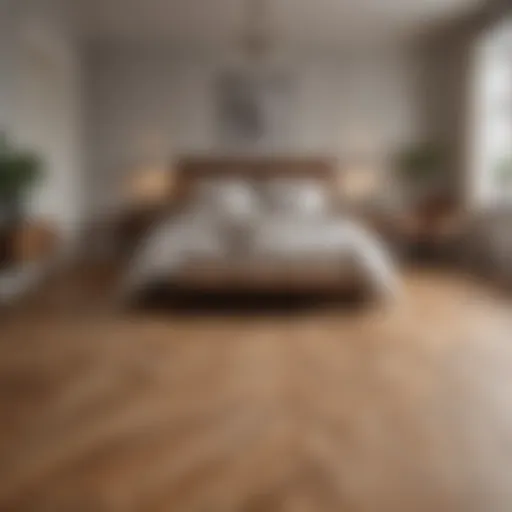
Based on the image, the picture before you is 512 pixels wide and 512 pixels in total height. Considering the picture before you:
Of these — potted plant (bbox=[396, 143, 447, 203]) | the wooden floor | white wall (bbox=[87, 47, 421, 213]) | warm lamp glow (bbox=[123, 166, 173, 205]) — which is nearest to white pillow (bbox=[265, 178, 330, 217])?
white wall (bbox=[87, 47, 421, 213])

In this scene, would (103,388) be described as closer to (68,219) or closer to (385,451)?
(385,451)

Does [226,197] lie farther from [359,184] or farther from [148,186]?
[359,184]

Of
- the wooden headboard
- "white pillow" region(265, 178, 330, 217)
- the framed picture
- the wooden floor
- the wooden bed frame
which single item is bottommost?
the wooden floor

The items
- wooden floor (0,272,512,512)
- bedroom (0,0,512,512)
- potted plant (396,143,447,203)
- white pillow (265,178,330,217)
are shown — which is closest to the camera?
wooden floor (0,272,512,512)

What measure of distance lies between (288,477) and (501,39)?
193 inches

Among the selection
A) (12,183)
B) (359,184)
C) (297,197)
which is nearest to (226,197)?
(297,197)

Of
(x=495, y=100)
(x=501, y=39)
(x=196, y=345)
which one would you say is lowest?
(x=196, y=345)

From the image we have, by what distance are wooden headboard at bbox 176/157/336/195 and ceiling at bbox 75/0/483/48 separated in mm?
1033

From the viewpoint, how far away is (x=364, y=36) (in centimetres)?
597

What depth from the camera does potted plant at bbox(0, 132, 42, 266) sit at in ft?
14.0

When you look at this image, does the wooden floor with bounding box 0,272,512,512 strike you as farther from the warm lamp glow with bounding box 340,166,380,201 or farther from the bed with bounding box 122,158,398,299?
the warm lamp glow with bounding box 340,166,380,201

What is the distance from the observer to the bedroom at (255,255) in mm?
1948

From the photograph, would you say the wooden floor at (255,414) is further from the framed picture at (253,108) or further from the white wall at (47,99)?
the framed picture at (253,108)

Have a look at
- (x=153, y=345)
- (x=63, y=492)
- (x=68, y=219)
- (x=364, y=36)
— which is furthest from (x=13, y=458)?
(x=364, y=36)
